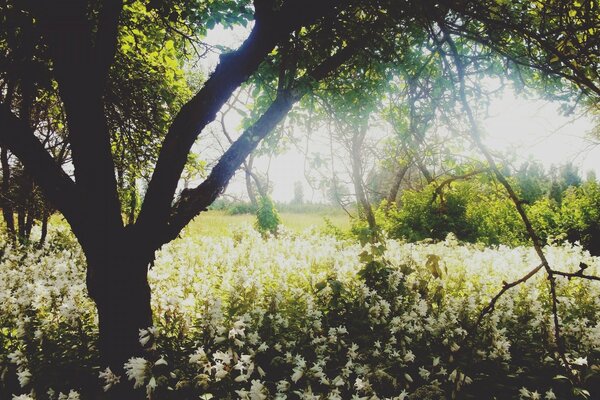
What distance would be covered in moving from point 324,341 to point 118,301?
7.25 ft

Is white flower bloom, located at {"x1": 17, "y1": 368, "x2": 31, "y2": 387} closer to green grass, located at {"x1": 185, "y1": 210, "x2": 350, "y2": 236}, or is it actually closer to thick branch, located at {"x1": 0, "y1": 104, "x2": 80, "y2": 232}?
thick branch, located at {"x1": 0, "y1": 104, "x2": 80, "y2": 232}

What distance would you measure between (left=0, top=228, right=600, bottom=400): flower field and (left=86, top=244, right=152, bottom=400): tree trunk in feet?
0.58

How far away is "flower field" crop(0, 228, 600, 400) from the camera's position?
325 centimetres

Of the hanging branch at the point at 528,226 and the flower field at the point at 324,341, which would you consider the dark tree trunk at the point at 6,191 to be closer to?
the flower field at the point at 324,341

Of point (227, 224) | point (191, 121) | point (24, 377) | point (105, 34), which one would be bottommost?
point (24, 377)

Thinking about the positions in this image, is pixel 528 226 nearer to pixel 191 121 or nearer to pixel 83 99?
pixel 191 121

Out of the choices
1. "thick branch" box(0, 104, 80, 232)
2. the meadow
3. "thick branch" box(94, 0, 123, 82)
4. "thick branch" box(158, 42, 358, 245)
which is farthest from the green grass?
"thick branch" box(94, 0, 123, 82)

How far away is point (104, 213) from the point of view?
3.28 metres

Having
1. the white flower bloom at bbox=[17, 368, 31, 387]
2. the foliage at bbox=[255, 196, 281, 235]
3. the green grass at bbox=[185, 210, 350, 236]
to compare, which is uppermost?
the foliage at bbox=[255, 196, 281, 235]

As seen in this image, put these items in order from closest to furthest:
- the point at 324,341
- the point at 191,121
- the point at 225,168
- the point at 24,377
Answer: the point at 24,377, the point at 191,121, the point at 225,168, the point at 324,341

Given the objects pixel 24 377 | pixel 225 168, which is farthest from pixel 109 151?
pixel 24 377

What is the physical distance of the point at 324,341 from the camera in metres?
4.14

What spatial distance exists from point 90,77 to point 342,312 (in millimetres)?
4202

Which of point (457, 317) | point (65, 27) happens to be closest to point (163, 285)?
point (65, 27)
